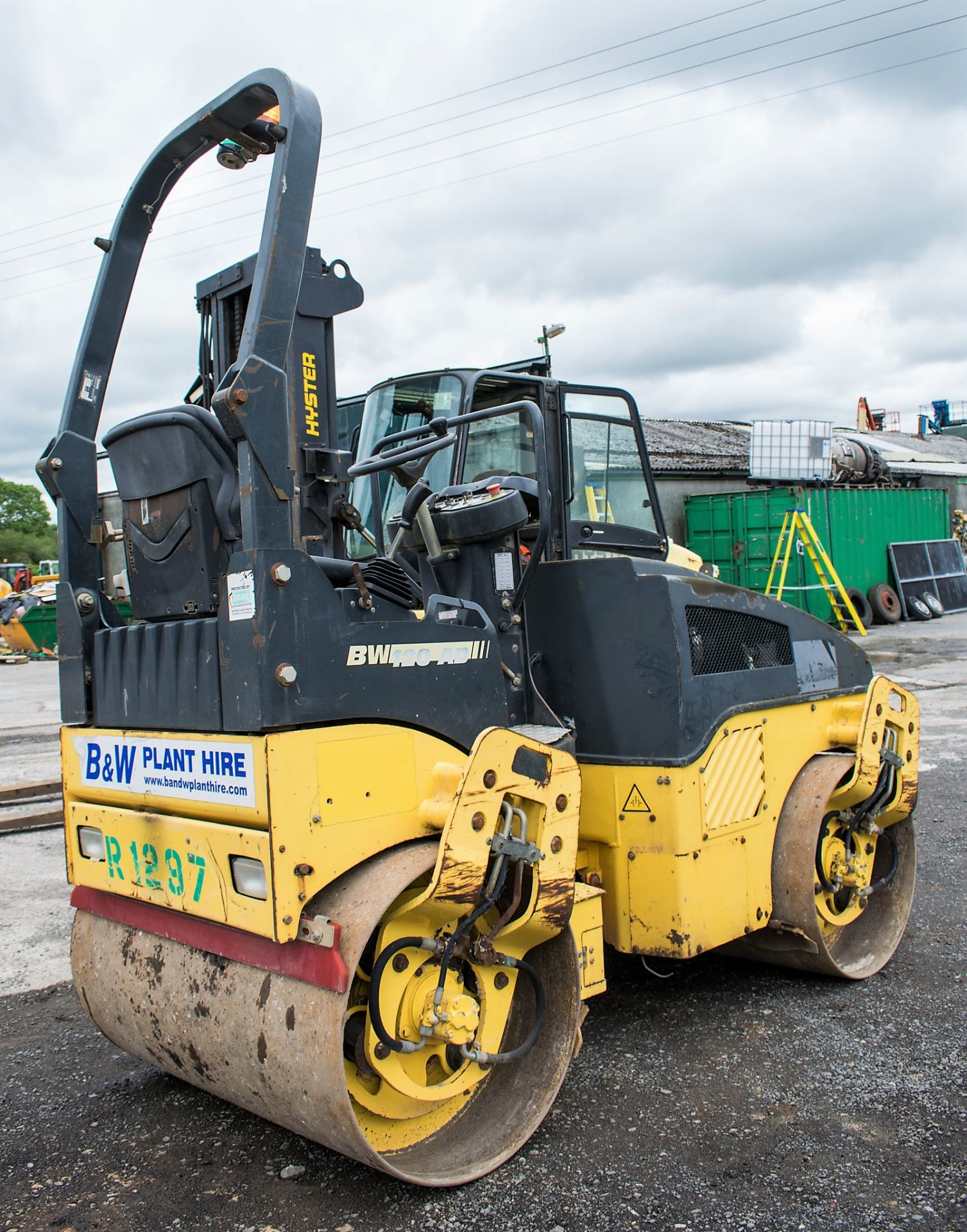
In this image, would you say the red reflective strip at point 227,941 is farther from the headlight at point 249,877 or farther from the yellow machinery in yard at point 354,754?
the headlight at point 249,877

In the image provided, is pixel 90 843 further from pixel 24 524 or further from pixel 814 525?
pixel 24 524

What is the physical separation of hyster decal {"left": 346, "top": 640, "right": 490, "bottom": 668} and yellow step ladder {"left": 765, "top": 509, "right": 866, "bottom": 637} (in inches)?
572

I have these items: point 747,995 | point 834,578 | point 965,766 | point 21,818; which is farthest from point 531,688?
point 834,578

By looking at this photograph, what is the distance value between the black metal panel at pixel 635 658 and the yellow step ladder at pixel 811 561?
13436 millimetres

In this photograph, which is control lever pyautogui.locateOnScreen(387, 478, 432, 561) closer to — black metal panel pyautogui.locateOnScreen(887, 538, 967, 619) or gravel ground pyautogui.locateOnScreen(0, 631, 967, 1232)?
gravel ground pyautogui.locateOnScreen(0, 631, 967, 1232)

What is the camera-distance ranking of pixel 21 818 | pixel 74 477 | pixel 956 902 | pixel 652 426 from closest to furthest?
pixel 74 477
pixel 956 902
pixel 21 818
pixel 652 426

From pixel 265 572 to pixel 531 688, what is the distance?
1.37 meters

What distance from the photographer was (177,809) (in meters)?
3.02

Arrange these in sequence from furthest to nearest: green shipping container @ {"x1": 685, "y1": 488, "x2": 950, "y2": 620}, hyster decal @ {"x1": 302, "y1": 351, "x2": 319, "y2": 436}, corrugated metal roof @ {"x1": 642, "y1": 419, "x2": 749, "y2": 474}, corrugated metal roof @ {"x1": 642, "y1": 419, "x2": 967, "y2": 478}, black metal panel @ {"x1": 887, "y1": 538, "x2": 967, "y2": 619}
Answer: corrugated metal roof @ {"x1": 642, "y1": 419, "x2": 967, "y2": 478}, corrugated metal roof @ {"x1": 642, "y1": 419, "x2": 749, "y2": 474}, black metal panel @ {"x1": 887, "y1": 538, "x2": 967, "y2": 619}, green shipping container @ {"x1": 685, "y1": 488, "x2": 950, "y2": 620}, hyster decal @ {"x1": 302, "y1": 351, "x2": 319, "y2": 436}

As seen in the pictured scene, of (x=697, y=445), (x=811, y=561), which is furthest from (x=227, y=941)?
(x=697, y=445)

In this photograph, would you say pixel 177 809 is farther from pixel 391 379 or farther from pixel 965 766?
pixel 965 766

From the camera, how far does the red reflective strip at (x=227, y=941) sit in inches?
105

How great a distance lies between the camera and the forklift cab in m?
4.69

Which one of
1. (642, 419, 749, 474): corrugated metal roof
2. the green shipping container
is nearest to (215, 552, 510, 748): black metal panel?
the green shipping container
